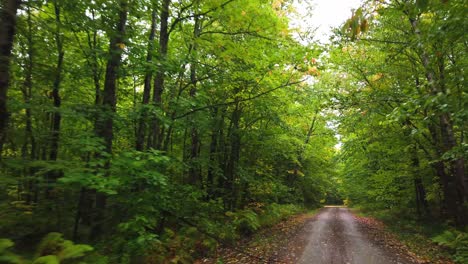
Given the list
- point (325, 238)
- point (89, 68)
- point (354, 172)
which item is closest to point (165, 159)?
point (89, 68)

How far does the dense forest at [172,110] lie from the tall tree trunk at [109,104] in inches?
1.6

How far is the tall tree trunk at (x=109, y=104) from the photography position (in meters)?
5.52

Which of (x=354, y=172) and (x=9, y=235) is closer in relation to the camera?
(x=9, y=235)

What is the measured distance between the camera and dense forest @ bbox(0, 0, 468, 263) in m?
4.55

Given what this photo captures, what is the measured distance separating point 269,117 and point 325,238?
5.47 metres

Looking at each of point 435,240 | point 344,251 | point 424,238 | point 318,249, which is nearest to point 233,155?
point 318,249

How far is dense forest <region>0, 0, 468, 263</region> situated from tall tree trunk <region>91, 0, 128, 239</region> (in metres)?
0.04

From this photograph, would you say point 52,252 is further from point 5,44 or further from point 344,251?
point 344,251

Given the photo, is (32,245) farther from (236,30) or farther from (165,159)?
(236,30)

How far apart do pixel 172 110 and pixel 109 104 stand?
2.12m

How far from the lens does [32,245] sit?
5.12m

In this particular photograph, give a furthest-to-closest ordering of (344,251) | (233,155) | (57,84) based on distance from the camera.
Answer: (233,155) → (344,251) → (57,84)

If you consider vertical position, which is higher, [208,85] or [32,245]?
[208,85]

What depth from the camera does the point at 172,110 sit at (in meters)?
7.91
